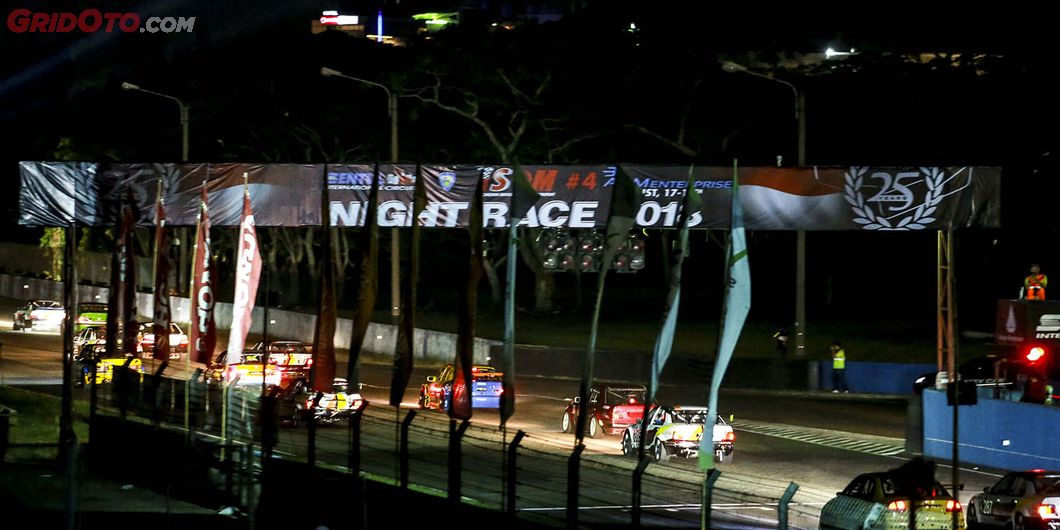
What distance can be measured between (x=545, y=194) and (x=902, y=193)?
7.68 metres

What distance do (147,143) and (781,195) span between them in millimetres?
46249

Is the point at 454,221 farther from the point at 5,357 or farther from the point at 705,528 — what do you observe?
the point at 5,357

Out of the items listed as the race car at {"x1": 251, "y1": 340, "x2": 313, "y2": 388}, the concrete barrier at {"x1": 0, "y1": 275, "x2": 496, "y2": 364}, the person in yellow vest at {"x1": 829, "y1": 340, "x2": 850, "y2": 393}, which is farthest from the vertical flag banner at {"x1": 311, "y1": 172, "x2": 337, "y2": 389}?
the person in yellow vest at {"x1": 829, "y1": 340, "x2": 850, "y2": 393}

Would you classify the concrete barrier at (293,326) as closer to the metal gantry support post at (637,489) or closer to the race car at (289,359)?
the race car at (289,359)

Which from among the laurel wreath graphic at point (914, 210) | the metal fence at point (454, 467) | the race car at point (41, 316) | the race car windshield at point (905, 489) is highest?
the laurel wreath graphic at point (914, 210)

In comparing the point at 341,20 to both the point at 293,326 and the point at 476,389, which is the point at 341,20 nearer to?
the point at 293,326

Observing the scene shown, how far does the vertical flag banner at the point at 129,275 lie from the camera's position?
1078 inches

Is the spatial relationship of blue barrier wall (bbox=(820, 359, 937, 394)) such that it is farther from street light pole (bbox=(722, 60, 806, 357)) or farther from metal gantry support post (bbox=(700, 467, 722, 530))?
metal gantry support post (bbox=(700, 467, 722, 530))

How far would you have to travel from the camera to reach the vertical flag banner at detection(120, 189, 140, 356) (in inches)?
1078

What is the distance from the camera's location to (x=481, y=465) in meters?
18.3

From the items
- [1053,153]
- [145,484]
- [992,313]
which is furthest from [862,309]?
[145,484]

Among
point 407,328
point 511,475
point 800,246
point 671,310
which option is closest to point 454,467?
point 511,475

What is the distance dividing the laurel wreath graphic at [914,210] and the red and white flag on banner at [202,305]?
44.6ft

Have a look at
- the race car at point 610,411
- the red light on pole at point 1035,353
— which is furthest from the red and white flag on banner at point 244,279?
the red light on pole at point 1035,353
